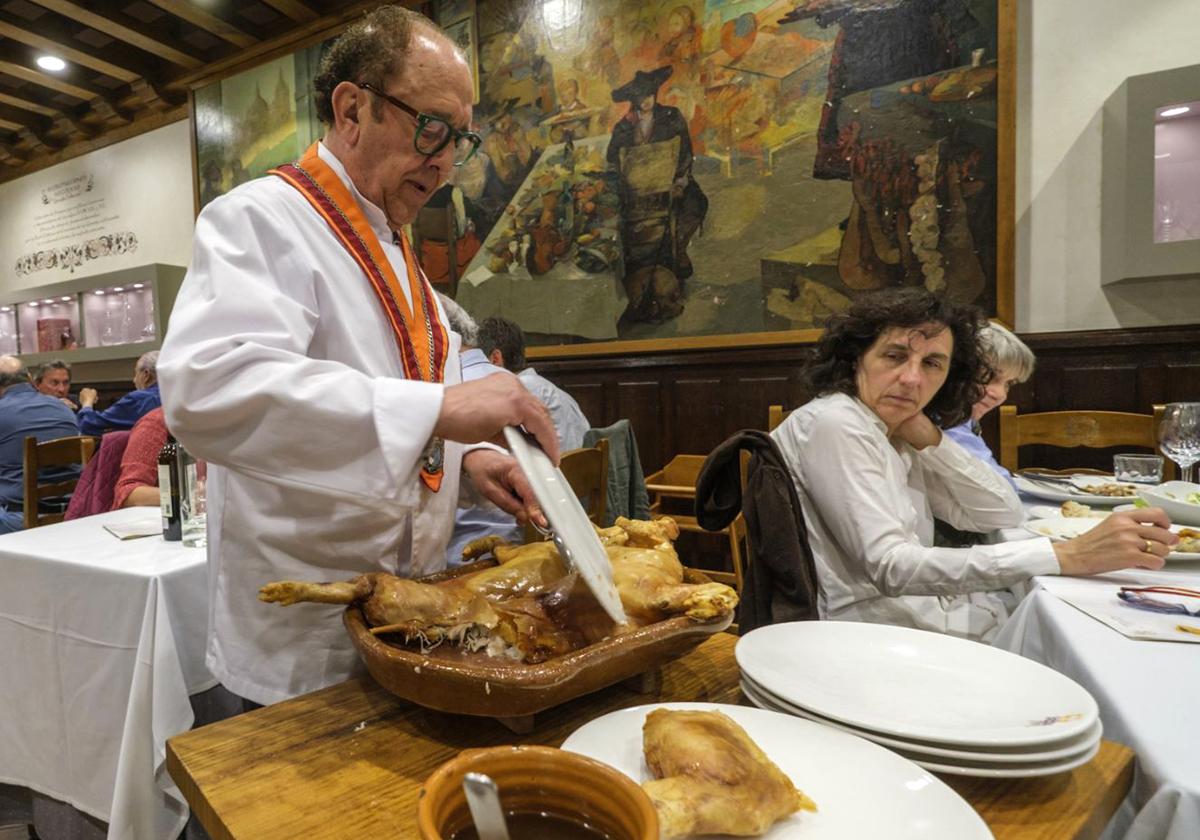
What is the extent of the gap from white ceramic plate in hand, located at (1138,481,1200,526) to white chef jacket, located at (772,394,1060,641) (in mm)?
466

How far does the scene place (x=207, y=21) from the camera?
6.51 m

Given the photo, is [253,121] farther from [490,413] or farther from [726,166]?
[490,413]

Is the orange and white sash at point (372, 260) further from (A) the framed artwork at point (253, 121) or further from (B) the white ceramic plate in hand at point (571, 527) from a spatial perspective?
(A) the framed artwork at point (253, 121)

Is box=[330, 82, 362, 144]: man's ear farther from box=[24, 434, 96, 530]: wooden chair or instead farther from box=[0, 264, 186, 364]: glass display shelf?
box=[0, 264, 186, 364]: glass display shelf

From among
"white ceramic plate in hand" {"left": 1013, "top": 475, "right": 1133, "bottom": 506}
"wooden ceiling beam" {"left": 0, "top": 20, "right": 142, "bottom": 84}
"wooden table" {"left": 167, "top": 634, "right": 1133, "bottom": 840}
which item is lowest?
"white ceramic plate in hand" {"left": 1013, "top": 475, "right": 1133, "bottom": 506}

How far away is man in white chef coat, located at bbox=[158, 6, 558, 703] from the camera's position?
0.92 m

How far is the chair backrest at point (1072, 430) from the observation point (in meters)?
3.48

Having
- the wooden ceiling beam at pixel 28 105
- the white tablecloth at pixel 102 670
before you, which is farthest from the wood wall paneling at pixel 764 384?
the wooden ceiling beam at pixel 28 105

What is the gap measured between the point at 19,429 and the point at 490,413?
5172mm

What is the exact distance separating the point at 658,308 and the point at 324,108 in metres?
3.95

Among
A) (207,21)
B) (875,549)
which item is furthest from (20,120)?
(875,549)

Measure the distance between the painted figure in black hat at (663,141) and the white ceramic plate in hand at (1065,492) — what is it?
9.22 ft

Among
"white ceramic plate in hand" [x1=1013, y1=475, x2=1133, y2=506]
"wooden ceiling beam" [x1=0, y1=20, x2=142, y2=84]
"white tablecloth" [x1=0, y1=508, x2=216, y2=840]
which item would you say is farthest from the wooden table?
"wooden ceiling beam" [x1=0, y1=20, x2=142, y2=84]

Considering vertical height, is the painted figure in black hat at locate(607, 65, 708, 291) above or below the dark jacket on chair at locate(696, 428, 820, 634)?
above
